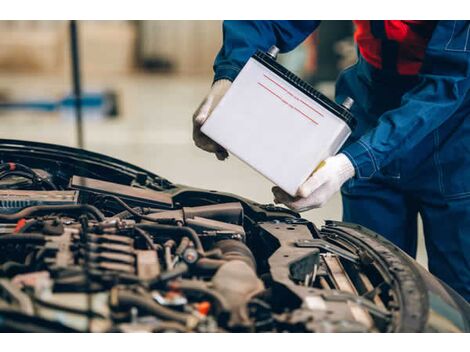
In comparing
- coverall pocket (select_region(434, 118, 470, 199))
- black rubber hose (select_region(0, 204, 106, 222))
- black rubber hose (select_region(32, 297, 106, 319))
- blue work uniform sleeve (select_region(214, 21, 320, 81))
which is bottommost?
black rubber hose (select_region(32, 297, 106, 319))

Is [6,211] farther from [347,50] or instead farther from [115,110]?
[347,50]

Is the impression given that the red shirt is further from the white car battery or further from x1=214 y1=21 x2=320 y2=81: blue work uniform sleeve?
the white car battery

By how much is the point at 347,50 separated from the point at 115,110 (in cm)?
217

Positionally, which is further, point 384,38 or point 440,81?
point 384,38

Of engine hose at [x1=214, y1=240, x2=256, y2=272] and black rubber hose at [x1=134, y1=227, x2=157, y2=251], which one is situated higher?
black rubber hose at [x1=134, y1=227, x2=157, y2=251]

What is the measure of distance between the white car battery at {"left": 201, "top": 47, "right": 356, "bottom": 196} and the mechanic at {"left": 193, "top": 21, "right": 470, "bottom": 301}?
0.26 feet

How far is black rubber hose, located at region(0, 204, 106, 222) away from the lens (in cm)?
167

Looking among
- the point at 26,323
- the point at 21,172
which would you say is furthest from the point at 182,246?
the point at 21,172

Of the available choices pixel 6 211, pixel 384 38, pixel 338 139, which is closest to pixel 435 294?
pixel 338 139

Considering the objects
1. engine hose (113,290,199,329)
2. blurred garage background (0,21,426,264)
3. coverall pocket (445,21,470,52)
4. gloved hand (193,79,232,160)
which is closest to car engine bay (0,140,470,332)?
engine hose (113,290,199,329)

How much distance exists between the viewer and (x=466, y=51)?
71.6 inches

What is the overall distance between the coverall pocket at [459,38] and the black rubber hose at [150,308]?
3.21ft

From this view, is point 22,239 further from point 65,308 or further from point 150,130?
point 150,130

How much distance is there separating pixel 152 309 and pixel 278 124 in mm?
598
